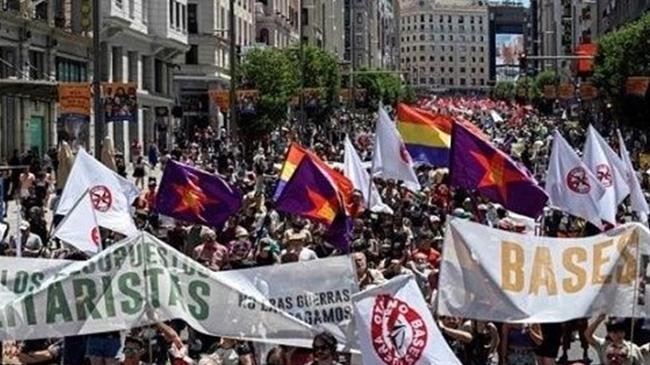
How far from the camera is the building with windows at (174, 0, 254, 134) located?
71.1 m

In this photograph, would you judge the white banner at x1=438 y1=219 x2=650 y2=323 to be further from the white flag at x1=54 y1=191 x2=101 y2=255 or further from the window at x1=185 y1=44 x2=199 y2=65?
the window at x1=185 y1=44 x2=199 y2=65

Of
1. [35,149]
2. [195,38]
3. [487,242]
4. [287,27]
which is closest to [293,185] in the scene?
[487,242]

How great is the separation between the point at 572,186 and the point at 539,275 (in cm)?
714

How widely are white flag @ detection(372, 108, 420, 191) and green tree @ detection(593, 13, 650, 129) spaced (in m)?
39.5

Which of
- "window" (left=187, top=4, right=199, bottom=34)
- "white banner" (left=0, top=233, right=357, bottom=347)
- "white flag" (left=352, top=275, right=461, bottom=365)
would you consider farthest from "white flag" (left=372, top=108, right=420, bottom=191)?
"window" (left=187, top=4, right=199, bottom=34)

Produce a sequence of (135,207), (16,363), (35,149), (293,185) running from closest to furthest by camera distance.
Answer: (16,363)
(293,185)
(135,207)
(35,149)

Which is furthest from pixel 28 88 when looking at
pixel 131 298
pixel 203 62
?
pixel 203 62

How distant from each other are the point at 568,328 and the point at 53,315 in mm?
5888

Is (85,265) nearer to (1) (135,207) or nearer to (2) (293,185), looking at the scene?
(2) (293,185)

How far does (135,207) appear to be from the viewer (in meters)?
21.7

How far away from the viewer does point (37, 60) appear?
4172 centimetres

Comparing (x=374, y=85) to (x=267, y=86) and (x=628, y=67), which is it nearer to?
(x=628, y=67)

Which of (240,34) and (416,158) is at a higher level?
(240,34)

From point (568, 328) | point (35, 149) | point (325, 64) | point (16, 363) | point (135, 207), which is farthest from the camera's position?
point (325, 64)
